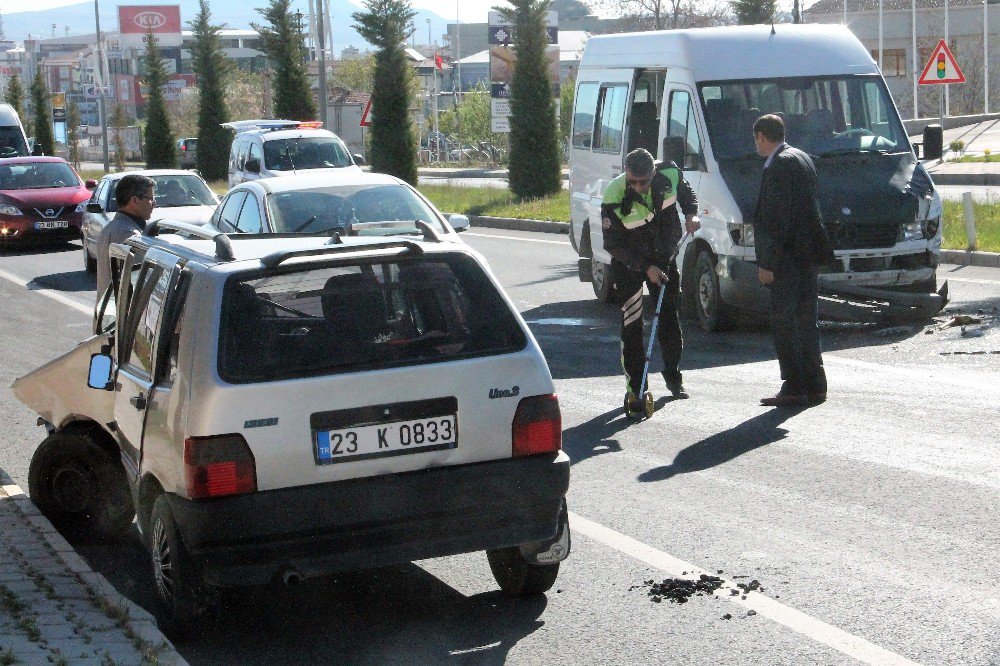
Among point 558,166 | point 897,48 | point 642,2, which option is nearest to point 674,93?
point 558,166

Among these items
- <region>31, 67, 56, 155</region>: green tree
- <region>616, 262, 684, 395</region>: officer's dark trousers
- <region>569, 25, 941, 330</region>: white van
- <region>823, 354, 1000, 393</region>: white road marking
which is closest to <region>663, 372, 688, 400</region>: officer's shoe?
<region>616, 262, 684, 395</region>: officer's dark trousers

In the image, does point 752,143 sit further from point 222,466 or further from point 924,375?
point 222,466

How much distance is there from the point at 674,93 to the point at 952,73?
17.1 m

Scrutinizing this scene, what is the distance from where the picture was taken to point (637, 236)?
394 inches

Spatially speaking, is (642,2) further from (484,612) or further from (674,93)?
(484,612)

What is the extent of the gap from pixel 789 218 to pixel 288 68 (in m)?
43.9

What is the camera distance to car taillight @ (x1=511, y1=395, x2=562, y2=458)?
18.3ft

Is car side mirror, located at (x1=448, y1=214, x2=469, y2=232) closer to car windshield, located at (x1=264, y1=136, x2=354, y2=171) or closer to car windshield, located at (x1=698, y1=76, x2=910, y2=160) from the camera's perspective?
car windshield, located at (x1=698, y1=76, x2=910, y2=160)

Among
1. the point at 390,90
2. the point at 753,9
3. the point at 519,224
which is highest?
the point at 753,9

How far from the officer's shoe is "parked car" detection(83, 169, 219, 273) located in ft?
39.1

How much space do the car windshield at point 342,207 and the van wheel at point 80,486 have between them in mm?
5716

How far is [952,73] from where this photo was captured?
96.7ft

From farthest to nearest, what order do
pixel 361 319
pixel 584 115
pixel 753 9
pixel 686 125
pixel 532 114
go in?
1. pixel 532 114
2. pixel 753 9
3. pixel 584 115
4. pixel 686 125
5. pixel 361 319

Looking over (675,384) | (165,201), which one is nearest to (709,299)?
(675,384)
